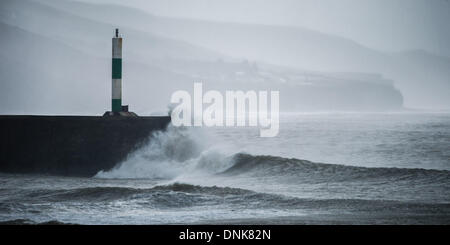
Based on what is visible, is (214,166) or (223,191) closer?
(223,191)

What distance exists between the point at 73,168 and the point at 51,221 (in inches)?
267

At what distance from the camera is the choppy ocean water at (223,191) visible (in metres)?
9.23

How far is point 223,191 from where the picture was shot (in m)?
12.0

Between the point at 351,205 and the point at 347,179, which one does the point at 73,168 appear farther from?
the point at 351,205

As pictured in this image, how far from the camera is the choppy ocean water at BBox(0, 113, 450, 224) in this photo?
9227 millimetres

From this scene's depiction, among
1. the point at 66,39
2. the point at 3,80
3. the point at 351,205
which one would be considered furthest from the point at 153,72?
the point at 351,205
